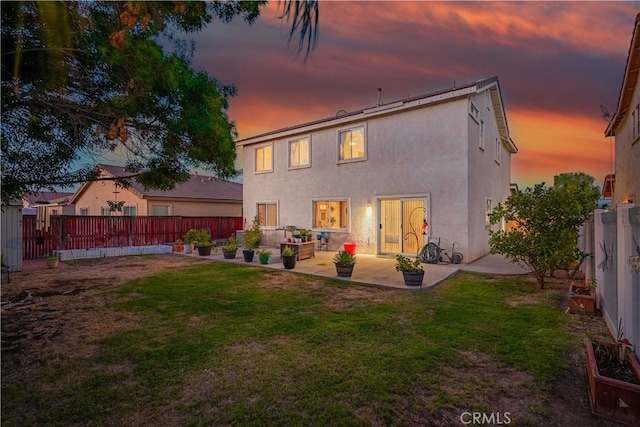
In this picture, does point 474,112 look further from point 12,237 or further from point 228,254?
point 12,237

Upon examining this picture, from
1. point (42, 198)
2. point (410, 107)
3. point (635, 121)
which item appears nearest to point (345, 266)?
point (410, 107)

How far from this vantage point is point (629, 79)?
36.3ft

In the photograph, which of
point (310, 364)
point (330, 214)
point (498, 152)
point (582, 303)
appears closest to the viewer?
point (310, 364)

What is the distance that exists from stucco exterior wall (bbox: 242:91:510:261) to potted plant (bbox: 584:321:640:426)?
303 inches

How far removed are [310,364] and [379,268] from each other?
632 cm

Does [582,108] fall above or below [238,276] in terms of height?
above

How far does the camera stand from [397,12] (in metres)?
5.71

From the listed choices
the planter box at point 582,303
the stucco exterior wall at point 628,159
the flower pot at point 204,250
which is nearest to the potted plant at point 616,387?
the planter box at point 582,303

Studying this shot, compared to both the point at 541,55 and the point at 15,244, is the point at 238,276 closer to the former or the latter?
the point at 15,244

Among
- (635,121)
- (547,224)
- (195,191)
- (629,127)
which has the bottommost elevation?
(547,224)

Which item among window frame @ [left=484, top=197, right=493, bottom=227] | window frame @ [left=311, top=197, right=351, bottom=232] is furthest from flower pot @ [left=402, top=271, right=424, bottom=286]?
window frame @ [left=484, top=197, right=493, bottom=227]

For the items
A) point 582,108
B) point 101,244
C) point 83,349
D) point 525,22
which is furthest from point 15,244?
point 582,108

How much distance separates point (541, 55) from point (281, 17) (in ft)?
41.6

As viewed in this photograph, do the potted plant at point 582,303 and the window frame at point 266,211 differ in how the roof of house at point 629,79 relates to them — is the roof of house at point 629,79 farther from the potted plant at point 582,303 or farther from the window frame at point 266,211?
the window frame at point 266,211
